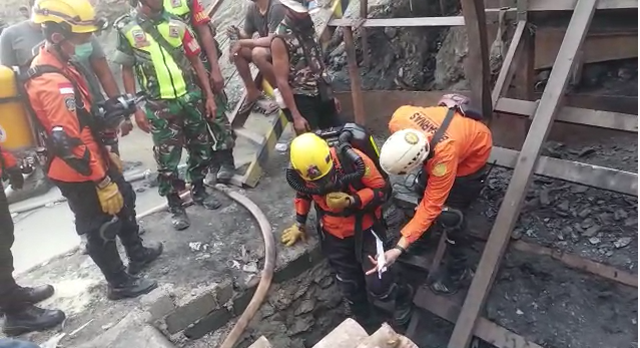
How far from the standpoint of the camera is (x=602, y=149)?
4691mm

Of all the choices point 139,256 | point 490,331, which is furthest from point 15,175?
point 490,331

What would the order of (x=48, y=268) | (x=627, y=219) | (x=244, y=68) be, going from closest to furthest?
(x=627, y=219), (x=48, y=268), (x=244, y=68)

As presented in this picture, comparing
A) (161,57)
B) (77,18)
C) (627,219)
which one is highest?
(77,18)

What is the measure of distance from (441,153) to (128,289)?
2.24 metres

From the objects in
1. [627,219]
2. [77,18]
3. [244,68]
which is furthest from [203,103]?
[627,219]

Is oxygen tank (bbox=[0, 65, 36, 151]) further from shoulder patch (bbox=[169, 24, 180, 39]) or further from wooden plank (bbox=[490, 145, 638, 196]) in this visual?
wooden plank (bbox=[490, 145, 638, 196])

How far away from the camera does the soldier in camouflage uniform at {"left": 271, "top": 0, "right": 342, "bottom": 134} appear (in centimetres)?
432

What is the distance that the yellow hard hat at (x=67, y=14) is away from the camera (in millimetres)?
3133

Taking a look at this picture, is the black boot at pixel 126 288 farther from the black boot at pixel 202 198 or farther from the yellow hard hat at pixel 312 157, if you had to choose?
the yellow hard hat at pixel 312 157

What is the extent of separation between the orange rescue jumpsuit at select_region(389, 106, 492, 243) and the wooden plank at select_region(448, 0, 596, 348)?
28 centimetres

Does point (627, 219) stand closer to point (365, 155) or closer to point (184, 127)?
point (365, 155)

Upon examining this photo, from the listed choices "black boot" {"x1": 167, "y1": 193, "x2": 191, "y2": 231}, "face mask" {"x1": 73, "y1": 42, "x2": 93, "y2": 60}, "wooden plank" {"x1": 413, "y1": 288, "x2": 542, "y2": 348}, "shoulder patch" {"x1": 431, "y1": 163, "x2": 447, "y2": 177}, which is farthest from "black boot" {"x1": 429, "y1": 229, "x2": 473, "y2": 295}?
"face mask" {"x1": 73, "y1": 42, "x2": 93, "y2": 60}

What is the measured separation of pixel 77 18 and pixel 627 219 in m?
3.79

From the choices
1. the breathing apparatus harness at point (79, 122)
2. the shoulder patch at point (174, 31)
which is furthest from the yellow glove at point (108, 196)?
the shoulder patch at point (174, 31)
